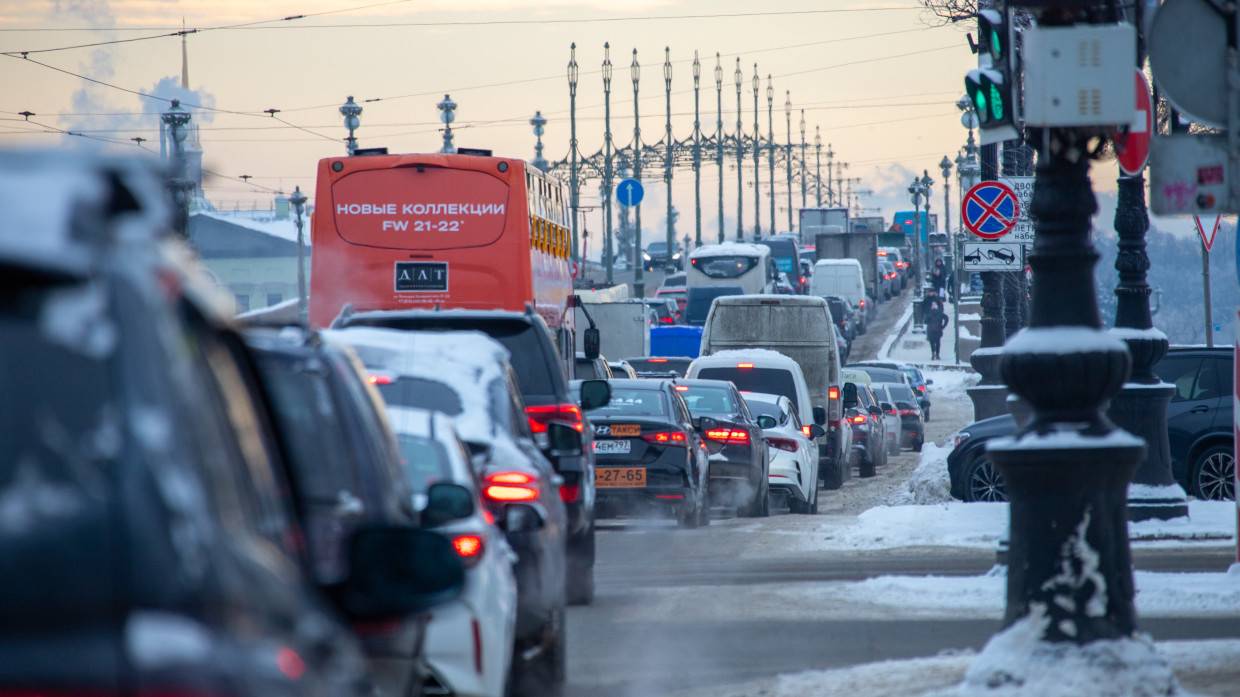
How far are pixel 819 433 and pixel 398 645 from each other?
20.8 meters

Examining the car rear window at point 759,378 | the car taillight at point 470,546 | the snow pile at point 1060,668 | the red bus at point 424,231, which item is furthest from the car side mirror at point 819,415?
the car taillight at point 470,546

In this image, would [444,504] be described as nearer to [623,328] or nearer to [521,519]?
[521,519]


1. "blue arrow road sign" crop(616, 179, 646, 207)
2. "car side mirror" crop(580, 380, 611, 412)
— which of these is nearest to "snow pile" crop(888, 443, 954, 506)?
"car side mirror" crop(580, 380, 611, 412)

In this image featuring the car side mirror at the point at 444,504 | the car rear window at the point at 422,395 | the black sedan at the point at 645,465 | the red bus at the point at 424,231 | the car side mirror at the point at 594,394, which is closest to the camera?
the car side mirror at the point at 444,504

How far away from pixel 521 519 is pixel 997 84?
10.9 feet

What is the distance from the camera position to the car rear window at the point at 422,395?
8.35 meters

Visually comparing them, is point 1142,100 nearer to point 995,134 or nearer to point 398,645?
point 995,134

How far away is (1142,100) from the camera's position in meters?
13.5

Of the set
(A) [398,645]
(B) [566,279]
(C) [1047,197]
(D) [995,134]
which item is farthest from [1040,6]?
(B) [566,279]

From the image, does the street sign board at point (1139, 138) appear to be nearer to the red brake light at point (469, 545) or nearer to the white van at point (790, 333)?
the red brake light at point (469, 545)

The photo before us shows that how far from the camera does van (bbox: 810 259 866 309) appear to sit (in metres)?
82.9

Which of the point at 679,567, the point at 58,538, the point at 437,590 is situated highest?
the point at 58,538

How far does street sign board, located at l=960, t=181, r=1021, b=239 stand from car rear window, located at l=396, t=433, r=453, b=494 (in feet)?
49.5

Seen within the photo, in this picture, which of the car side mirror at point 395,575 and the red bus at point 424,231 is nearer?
the car side mirror at point 395,575
